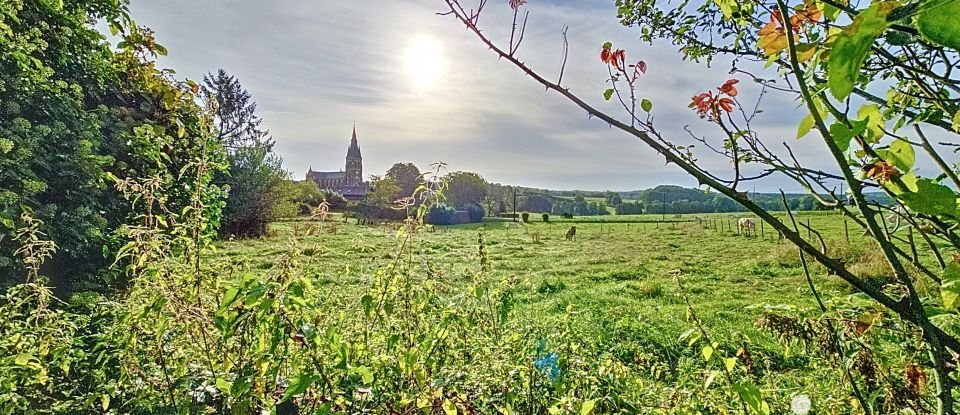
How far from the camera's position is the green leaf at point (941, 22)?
0.26 m

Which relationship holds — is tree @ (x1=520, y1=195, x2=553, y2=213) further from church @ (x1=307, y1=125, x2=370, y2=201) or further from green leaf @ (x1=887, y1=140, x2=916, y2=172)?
green leaf @ (x1=887, y1=140, x2=916, y2=172)

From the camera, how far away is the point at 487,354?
224 cm

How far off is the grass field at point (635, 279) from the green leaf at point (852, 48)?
95 centimetres

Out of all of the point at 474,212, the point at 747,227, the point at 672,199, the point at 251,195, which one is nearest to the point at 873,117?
the point at 251,195

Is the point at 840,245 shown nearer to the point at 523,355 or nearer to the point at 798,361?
the point at 798,361

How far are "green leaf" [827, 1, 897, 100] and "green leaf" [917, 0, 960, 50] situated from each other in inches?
0.8

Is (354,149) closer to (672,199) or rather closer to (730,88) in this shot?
(672,199)

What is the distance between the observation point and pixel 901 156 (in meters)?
0.57

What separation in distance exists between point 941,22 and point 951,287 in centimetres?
38

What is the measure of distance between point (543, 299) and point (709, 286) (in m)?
4.25

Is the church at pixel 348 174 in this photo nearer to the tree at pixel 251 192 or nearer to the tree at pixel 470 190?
the tree at pixel 470 190

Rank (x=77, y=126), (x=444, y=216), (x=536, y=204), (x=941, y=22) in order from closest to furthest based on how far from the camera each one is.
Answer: (x=941, y=22), (x=77, y=126), (x=444, y=216), (x=536, y=204)

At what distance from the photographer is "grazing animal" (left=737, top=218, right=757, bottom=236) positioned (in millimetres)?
22434

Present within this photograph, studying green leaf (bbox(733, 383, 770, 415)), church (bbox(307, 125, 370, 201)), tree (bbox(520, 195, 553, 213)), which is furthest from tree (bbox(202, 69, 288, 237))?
church (bbox(307, 125, 370, 201))
